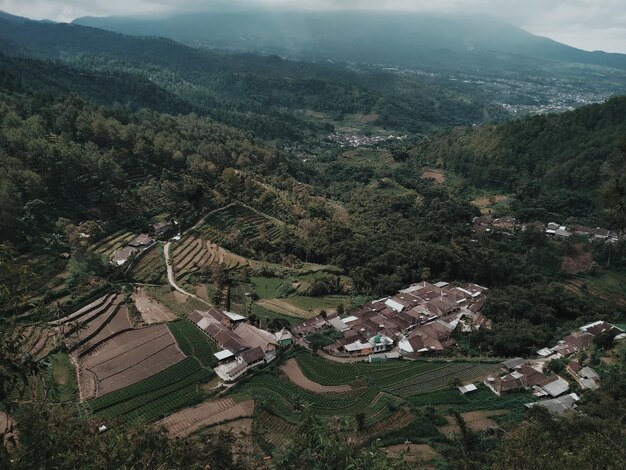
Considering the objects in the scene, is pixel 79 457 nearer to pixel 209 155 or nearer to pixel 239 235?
pixel 239 235

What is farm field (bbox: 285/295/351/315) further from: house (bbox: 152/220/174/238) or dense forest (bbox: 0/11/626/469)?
house (bbox: 152/220/174/238)

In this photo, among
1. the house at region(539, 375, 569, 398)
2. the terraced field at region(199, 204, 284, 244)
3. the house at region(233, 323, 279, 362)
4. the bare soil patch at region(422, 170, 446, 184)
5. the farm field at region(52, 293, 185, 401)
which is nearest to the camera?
the farm field at region(52, 293, 185, 401)

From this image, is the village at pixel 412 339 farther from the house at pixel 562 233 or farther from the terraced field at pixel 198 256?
the house at pixel 562 233

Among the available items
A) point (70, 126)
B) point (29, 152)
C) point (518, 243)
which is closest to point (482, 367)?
point (518, 243)

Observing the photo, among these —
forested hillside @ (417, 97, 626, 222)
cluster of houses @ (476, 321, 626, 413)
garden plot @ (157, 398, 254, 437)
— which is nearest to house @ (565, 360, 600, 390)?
cluster of houses @ (476, 321, 626, 413)

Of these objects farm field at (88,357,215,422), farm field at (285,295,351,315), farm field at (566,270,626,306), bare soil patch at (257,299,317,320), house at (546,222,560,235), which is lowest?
farm field at (285,295,351,315)
